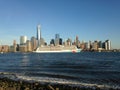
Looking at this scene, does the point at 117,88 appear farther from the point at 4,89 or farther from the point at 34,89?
the point at 4,89

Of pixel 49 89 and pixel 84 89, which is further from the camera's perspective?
pixel 84 89

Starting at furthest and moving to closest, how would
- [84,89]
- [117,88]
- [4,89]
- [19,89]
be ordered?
1. [117,88]
2. [84,89]
3. [19,89]
4. [4,89]

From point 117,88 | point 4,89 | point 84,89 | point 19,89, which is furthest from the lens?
point 117,88

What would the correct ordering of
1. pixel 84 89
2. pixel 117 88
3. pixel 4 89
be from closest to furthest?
pixel 4 89, pixel 84 89, pixel 117 88

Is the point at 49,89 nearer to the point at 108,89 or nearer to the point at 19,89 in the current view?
the point at 19,89

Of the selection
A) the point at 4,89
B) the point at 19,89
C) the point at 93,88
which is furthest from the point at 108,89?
the point at 4,89

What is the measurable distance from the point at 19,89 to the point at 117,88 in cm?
900

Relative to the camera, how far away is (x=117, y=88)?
65.1 ft

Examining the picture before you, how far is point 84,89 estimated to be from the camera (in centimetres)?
1855

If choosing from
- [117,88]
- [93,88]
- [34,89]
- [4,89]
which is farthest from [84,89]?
[4,89]

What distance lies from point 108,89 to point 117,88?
134 centimetres

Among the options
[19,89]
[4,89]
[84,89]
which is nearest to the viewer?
[4,89]

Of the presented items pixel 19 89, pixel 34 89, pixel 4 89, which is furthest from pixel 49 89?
pixel 4 89

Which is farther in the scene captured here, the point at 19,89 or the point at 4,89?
the point at 19,89
